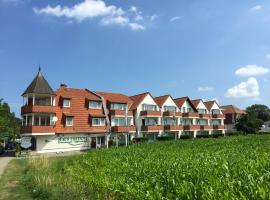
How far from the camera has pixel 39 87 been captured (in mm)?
54812

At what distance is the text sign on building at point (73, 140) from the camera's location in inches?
2251

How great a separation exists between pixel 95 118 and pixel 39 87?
1237 cm

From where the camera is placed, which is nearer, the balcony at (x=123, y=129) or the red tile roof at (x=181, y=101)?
the balcony at (x=123, y=129)

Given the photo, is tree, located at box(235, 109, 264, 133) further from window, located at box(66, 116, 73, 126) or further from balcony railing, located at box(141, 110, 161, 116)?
window, located at box(66, 116, 73, 126)

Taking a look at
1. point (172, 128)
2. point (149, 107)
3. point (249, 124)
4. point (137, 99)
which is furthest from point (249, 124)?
point (137, 99)

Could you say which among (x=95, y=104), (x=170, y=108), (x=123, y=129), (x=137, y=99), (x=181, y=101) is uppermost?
(x=181, y=101)

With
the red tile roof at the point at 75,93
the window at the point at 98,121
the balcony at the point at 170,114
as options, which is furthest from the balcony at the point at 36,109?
the balcony at the point at 170,114

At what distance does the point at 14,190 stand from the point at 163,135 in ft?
189

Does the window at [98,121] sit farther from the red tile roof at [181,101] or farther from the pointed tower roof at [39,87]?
the red tile roof at [181,101]

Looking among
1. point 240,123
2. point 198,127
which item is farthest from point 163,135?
point 240,123

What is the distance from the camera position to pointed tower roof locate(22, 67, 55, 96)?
177 feet

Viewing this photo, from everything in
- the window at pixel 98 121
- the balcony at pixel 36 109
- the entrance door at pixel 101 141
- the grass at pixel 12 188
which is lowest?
the grass at pixel 12 188

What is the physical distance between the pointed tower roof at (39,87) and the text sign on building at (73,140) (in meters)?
7.70

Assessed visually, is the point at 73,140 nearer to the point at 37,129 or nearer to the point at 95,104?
the point at 37,129
